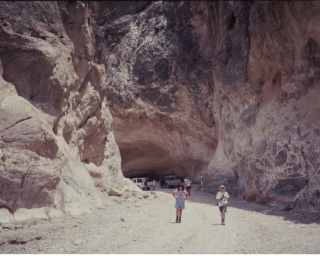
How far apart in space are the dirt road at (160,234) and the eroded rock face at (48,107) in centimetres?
87

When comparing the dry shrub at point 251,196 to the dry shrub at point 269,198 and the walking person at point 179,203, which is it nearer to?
the dry shrub at point 269,198

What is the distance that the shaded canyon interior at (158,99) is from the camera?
352 inches

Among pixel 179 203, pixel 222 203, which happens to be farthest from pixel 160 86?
pixel 222 203

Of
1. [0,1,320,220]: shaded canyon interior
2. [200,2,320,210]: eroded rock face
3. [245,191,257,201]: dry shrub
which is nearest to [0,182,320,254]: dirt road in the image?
[0,1,320,220]: shaded canyon interior

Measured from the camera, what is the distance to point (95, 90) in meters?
14.5

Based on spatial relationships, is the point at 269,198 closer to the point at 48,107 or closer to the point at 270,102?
the point at 270,102

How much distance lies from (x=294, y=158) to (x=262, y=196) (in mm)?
2139

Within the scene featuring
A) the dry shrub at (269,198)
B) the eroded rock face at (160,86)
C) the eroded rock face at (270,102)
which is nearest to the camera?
the eroded rock face at (270,102)

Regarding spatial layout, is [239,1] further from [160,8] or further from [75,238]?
[75,238]

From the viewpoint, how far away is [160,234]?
7.11 metres

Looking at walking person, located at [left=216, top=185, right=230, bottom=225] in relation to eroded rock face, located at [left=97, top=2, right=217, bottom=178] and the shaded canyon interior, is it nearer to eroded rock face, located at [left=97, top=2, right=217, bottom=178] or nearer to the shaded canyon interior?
the shaded canyon interior

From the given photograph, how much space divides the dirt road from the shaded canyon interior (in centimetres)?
100

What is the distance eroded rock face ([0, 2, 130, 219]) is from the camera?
812cm

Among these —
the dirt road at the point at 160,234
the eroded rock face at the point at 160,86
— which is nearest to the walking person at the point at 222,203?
the dirt road at the point at 160,234
